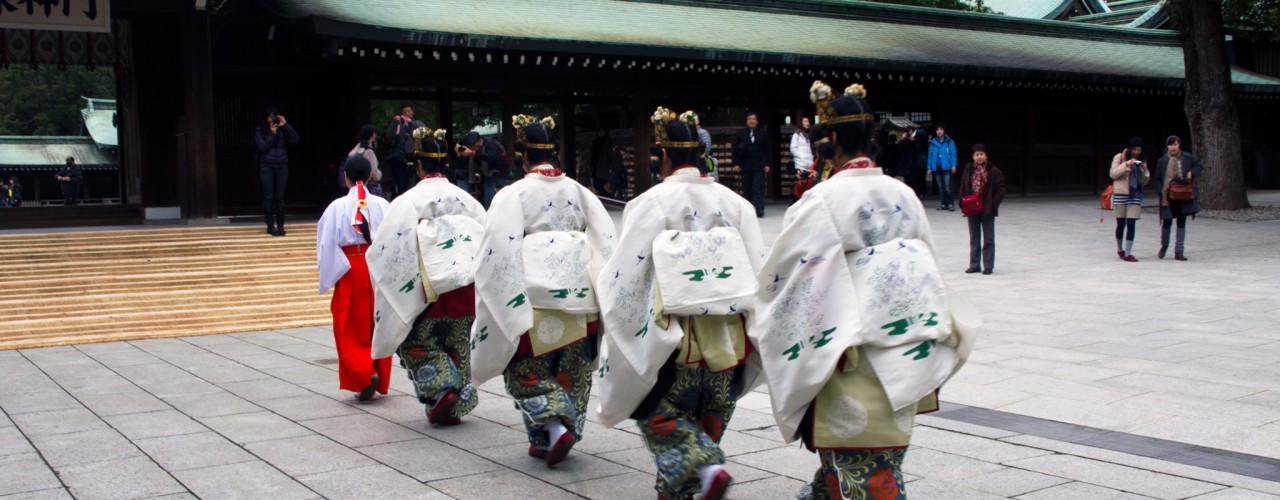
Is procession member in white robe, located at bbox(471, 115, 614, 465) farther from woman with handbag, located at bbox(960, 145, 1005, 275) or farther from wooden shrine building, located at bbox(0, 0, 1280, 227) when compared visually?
wooden shrine building, located at bbox(0, 0, 1280, 227)

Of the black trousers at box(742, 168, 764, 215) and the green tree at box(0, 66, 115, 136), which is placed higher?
the green tree at box(0, 66, 115, 136)

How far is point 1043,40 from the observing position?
82.6 feet

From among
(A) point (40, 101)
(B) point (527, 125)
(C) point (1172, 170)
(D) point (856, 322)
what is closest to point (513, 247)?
(B) point (527, 125)

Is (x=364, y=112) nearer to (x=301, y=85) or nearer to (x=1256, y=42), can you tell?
A: (x=301, y=85)

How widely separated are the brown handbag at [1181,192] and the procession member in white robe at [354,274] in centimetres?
1015

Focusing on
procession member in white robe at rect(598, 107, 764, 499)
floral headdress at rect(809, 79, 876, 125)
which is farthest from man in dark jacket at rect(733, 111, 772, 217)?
floral headdress at rect(809, 79, 876, 125)

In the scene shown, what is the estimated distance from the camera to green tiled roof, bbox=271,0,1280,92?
16.3m

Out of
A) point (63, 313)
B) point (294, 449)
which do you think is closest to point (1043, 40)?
point (63, 313)

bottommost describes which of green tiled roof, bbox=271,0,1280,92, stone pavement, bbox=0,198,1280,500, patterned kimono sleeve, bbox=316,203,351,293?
stone pavement, bbox=0,198,1280,500

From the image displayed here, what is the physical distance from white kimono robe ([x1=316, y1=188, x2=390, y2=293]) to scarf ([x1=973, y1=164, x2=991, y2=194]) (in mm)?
7796

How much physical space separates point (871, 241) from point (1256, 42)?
99.3ft

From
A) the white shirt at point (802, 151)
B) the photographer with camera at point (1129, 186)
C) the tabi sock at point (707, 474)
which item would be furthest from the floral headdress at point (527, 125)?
the white shirt at point (802, 151)

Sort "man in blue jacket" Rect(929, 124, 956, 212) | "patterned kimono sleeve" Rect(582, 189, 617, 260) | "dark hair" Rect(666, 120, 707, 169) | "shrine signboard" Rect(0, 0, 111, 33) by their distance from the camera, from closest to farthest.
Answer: "dark hair" Rect(666, 120, 707, 169), "patterned kimono sleeve" Rect(582, 189, 617, 260), "shrine signboard" Rect(0, 0, 111, 33), "man in blue jacket" Rect(929, 124, 956, 212)

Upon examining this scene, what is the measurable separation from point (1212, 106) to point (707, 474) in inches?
710
